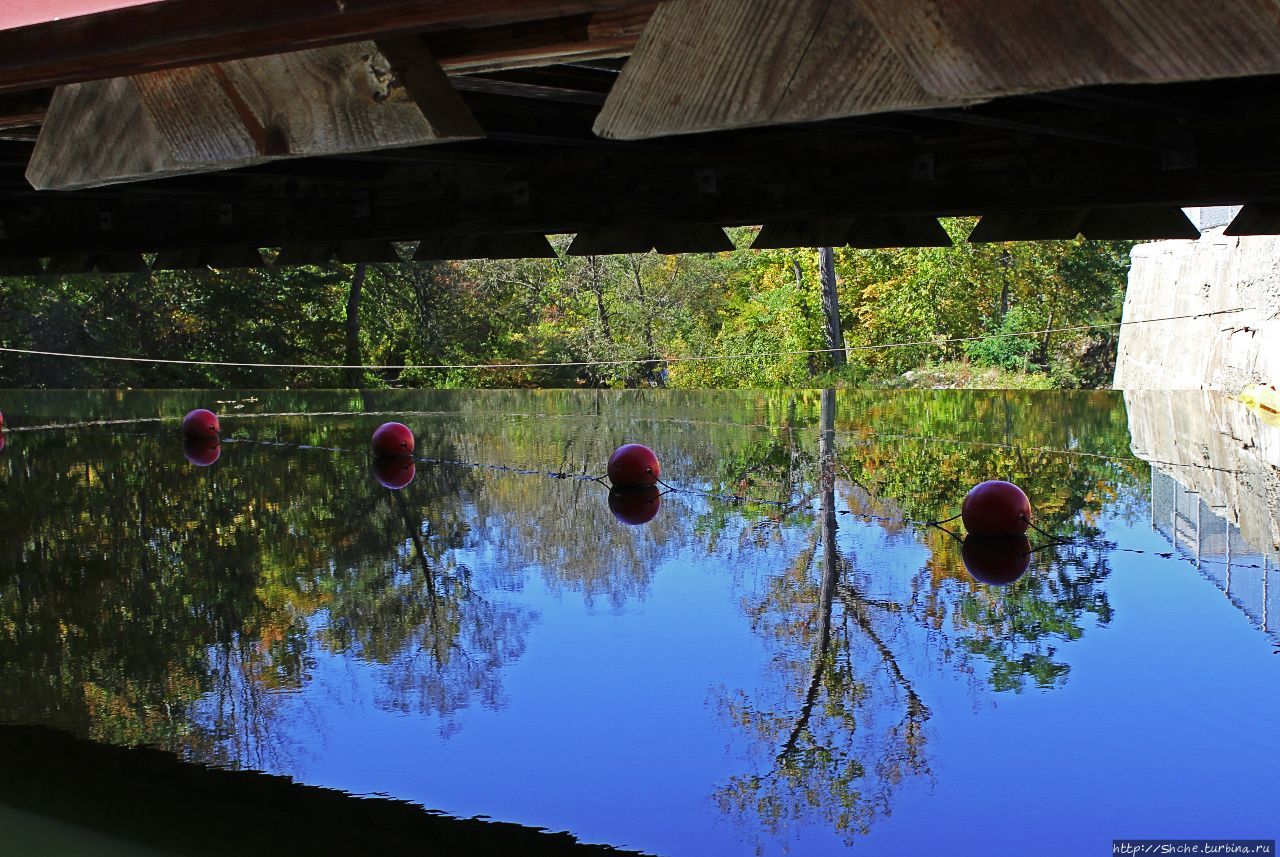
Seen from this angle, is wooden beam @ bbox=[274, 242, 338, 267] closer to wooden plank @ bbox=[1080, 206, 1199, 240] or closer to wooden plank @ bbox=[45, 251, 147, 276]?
wooden plank @ bbox=[45, 251, 147, 276]

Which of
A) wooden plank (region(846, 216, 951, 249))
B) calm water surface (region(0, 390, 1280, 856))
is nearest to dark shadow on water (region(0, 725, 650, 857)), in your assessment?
calm water surface (region(0, 390, 1280, 856))

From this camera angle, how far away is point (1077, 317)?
3953cm

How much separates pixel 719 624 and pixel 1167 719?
8.76ft

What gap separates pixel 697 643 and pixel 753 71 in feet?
18.8

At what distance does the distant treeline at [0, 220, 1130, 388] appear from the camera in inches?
1378

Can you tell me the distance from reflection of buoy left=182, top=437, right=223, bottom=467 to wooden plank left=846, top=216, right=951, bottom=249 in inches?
391

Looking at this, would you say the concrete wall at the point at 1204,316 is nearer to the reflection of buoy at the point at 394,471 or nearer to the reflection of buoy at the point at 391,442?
the reflection of buoy at the point at 394,471

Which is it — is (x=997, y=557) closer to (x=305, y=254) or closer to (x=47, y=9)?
(x=305, y=254)

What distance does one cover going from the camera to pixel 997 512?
Answer: 995cm

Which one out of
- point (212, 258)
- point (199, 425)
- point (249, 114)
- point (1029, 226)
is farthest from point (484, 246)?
point (199, 425)

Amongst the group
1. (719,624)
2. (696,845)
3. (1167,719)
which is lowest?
(696,845)

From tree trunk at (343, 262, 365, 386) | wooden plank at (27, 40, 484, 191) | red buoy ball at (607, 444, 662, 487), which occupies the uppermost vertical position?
tree trunk at (343, 262, 365, 386)

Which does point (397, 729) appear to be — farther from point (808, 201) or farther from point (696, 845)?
point (808, 201)

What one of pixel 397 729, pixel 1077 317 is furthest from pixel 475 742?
pixel 1077 317
